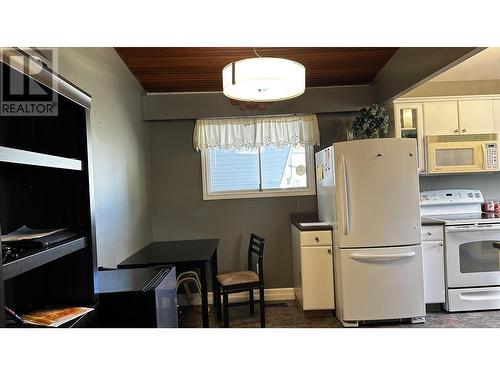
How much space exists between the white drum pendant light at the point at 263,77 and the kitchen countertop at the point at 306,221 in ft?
4.58

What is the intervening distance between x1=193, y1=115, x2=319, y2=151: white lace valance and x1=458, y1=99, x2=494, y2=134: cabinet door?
1.50 metres

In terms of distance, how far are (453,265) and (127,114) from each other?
3400 mm

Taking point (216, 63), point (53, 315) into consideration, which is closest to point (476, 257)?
point (216, 63)

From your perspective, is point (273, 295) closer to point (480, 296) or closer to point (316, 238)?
point (316, 238)

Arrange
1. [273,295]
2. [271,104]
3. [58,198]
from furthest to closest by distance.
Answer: [273,295] < [271,104] < [58,198]

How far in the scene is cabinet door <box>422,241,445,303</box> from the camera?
288cm

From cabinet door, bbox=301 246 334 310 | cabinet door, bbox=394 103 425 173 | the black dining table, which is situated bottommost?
cabinet door, bbox=301 246 334 310

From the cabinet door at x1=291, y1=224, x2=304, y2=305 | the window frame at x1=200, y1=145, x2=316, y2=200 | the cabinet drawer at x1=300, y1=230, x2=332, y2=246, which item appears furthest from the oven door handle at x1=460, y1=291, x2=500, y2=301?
the window frame at x1=200, y1=145, x2=316, y2=200

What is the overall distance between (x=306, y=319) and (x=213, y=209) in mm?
1554

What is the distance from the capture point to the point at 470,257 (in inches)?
113

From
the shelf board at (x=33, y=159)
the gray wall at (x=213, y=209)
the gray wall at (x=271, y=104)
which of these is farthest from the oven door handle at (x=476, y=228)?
the shelf board at (x=33, y=159)

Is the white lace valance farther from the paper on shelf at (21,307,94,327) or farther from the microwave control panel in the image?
the paper on shelf at (21,307,94,327)
